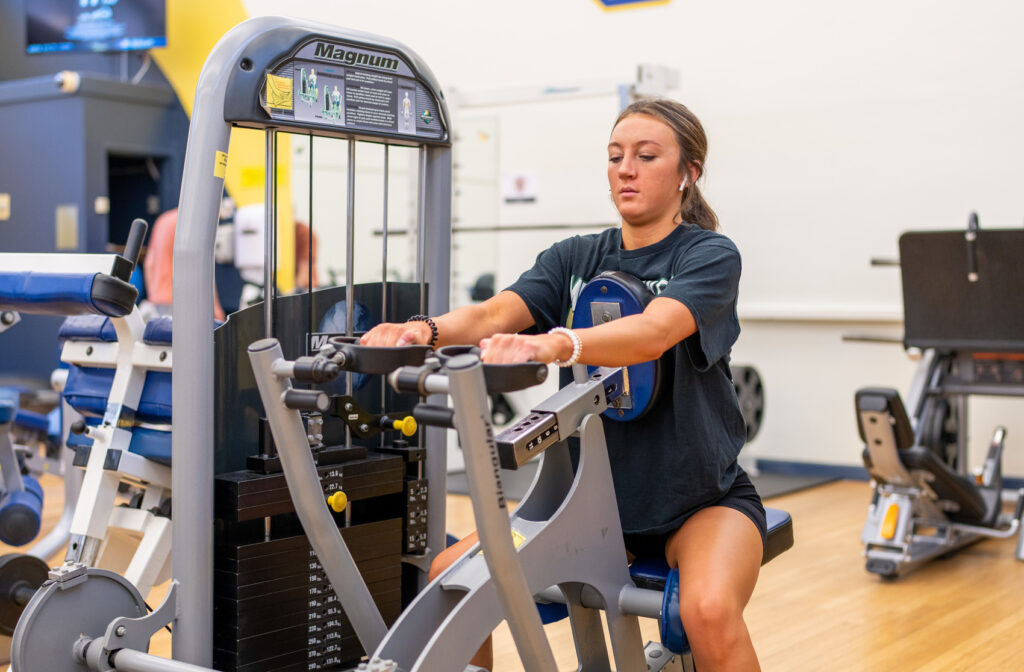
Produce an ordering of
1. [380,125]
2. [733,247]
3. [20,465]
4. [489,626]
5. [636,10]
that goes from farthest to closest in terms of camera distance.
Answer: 1. [636,10]
2. [20,465]
3. [380,125]
4. [733,247]
5. [489,626]

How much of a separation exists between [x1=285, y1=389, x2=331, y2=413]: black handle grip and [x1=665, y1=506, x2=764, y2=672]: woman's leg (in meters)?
0.70

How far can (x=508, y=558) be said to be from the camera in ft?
5.28

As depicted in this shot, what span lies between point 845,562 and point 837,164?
2.44 m

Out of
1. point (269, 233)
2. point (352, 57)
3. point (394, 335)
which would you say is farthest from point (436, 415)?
point (352, 57)

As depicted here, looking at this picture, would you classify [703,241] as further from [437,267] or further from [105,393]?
[105,393]

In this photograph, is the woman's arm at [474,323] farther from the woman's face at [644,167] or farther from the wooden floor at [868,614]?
the wooden floor at [868,614]

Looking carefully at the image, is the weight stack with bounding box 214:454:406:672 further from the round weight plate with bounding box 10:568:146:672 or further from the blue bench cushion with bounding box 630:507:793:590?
the blue bench cushion with bounding box 630:507:793:590

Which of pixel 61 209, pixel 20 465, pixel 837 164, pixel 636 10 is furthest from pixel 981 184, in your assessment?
pixel 61 209

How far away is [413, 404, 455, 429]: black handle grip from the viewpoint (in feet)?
5.04

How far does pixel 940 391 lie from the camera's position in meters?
4.29

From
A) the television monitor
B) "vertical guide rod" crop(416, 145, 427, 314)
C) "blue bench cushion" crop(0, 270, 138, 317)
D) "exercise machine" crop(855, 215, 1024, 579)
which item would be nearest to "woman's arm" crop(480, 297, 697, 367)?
"vertical guide rod" crop(416, 145, 427, 314)

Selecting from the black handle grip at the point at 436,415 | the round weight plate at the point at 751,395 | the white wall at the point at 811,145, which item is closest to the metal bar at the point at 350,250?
the black handle grip at the point at 436,415

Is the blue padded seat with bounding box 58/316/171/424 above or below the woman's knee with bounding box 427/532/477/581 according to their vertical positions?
above

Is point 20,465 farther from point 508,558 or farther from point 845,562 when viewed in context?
point 845,562
